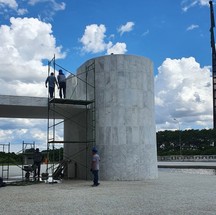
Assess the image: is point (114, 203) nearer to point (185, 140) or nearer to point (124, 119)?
point (124, 119)

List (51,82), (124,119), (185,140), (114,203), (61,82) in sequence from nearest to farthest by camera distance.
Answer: (114,203)
(124,119)
(51,82)
(61,82)
(185,140)

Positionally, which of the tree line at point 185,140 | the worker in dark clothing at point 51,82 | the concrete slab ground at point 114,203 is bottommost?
the concrete slab ground at point 114,203

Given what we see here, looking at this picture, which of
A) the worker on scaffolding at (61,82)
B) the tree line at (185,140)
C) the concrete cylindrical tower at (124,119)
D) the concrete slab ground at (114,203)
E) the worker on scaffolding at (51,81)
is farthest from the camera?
the tree line at (185,140)

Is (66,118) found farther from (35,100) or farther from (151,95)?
(151,95)

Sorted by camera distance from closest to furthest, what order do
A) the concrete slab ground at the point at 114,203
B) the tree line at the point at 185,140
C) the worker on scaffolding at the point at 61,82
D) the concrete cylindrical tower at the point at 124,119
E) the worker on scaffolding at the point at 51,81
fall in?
the concrete slab ground at the point at 114,203, the concrete cylindrical tower at the point at 124,119, the worker on scaffolding at the point at 51,81, the worker on scaffolding at the point at 61,82, the tree line at the point at 185,140

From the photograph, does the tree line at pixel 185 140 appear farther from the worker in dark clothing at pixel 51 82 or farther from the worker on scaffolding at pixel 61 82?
the worker in dark clothing at pixel 51 82

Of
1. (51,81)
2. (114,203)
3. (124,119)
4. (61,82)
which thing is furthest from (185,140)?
(114,203)

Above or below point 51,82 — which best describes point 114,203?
below

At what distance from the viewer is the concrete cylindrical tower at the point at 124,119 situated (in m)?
15.3

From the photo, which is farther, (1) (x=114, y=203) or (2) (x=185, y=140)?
(2) (x=185, y=140)

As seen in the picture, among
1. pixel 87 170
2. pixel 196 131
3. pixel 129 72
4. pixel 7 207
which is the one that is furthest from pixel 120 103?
pixel 196 131

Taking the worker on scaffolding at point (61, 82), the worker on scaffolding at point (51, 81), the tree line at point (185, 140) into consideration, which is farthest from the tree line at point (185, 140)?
the worker on scaffolding at point (51, 81)

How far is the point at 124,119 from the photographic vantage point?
1548 cm

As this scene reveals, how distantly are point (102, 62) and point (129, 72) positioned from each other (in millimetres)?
1342
